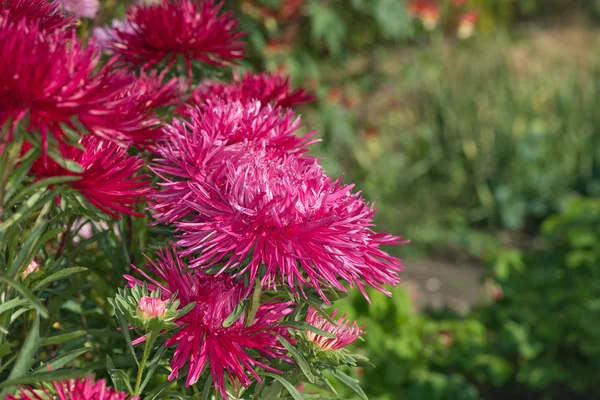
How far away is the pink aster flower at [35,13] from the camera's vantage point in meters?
0.74

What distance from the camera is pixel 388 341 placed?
7.95ft

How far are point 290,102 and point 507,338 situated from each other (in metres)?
1.85

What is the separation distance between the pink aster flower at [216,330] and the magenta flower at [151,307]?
33 mm

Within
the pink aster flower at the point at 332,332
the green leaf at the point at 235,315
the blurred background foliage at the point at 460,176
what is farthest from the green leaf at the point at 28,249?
the blurred background foliage at the point at 460,176

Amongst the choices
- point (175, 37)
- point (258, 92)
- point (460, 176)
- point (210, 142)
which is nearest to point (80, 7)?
point (175, 37)

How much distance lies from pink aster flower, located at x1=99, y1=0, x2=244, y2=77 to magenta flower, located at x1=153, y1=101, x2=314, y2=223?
19 cm

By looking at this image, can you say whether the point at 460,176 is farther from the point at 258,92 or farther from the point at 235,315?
the point at 235,315

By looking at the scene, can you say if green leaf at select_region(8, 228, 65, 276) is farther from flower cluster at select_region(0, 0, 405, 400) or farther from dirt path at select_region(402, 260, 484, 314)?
dirt path at select_region(402, 260, 484, 314)

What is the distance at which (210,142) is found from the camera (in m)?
0.79

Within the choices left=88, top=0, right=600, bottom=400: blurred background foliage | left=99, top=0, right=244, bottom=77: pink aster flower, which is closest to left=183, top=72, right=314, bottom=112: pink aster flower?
left=99, top=0, right=244, bottom=77: pink aster flower

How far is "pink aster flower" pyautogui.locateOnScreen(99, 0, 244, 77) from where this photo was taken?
1.04 meters

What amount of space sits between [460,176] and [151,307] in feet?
14.2

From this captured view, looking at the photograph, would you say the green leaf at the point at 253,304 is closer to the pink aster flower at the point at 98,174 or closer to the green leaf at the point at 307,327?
the green leaf at the point at 307,327

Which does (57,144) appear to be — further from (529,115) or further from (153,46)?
(529,115)
